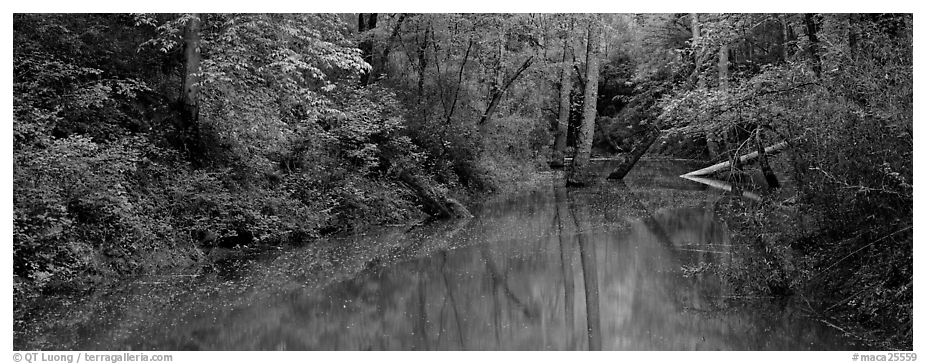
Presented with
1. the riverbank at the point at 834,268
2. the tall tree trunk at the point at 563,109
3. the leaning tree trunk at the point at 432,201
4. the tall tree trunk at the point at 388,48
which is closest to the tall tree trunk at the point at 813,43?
the riverbank at the point at 834,268

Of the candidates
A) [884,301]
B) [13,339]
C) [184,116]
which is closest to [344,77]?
[184,116]

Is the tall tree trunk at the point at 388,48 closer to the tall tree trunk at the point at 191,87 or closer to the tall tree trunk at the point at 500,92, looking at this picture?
the tall tree trunk at the point at 500,92

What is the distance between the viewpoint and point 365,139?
1592 cm

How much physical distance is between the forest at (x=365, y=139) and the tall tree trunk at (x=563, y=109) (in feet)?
12.7

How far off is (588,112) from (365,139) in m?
7.74

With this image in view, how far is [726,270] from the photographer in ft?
31.2

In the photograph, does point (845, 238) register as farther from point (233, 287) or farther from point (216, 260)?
point (216, 260)

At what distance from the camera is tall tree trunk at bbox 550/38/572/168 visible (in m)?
25.9

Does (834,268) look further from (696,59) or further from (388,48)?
(388,48)

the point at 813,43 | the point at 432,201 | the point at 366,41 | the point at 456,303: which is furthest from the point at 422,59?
the point at 456,303

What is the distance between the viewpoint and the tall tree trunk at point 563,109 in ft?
85.1

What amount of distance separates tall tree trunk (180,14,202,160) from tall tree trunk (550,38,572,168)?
43.7 feet

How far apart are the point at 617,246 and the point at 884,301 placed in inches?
209
